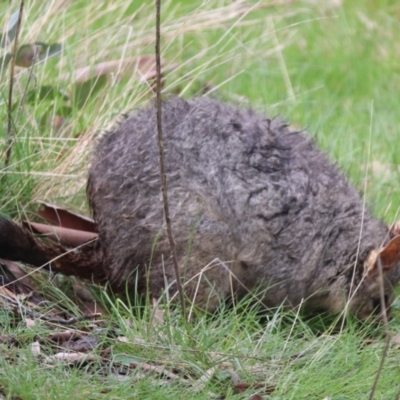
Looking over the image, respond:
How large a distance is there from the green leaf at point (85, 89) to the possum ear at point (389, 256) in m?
1.93

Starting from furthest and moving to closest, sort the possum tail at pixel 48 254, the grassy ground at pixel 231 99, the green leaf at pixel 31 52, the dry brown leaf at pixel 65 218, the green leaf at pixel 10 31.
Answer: the green leaf at pixel 31 52
the green leaf at pixel 10 31
the dry brown leaf at pixel 65 218
the possum tail at pixel 48 254
the grassy ground at pixel 231 99

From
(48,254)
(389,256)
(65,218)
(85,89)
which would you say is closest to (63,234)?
(65,218)

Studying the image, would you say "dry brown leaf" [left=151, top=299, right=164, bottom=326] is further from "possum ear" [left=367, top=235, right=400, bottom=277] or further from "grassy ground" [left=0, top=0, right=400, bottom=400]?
"possum ear" [left=367, top=235, right=400, bottom=277]

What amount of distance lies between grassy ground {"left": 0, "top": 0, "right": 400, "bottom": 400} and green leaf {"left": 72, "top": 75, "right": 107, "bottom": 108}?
0.04 metres

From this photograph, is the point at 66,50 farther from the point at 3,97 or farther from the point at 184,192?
the point at 184,192

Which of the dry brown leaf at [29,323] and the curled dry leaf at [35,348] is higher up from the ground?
the dry brown leaf at [29,323]

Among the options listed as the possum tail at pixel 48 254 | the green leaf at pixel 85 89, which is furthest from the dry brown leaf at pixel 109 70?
the possum tail at pixel 48 254

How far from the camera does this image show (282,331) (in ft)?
13.5

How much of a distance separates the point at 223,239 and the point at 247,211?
0.57ft

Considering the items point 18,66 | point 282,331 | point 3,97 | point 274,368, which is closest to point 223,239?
point 282,331

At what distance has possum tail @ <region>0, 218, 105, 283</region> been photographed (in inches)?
163

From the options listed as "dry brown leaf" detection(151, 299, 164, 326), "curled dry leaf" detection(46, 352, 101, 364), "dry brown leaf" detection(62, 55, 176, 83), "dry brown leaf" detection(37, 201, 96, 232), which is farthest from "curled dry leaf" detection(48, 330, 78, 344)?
"dry brown leaf" detection(62, 55, 176, 83)

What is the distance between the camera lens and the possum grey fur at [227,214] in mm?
4246

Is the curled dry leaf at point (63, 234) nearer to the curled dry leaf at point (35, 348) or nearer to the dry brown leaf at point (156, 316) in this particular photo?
the dry brown leaf at point (156, 316)
